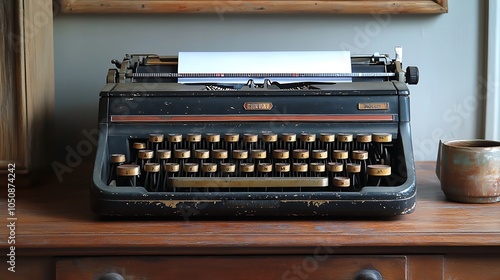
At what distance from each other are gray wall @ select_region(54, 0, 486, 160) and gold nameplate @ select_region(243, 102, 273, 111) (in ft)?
1.77

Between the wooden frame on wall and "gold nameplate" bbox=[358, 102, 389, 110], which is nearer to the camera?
"gold nameplate" bbox=[358, 102, 389, 110]

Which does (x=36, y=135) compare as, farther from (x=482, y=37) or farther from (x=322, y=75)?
(x=482, y=37)

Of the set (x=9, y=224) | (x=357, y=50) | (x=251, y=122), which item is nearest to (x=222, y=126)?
(x=251, y=122)

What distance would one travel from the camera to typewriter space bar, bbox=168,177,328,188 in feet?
4.48

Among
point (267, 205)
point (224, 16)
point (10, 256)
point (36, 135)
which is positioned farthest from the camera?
point (224, 16)

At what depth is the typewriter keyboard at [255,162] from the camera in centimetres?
137

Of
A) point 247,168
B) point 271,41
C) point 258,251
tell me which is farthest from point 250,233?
point 271,41

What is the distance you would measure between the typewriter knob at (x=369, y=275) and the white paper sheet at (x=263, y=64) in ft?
1.80

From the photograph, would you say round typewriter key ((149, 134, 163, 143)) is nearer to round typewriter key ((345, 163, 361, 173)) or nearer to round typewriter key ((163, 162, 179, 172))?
round typewriter key ((163, 162, 179, 172))

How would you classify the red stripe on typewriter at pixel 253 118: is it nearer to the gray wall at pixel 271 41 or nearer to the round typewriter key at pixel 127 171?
the round typewriter key at pixel 127 171

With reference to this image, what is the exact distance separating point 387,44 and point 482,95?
340 mm

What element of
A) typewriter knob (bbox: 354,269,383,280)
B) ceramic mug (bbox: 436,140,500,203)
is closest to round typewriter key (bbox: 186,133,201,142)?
typewriter knob (bbox: 354,269,383,280)

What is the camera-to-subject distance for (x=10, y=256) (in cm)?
123

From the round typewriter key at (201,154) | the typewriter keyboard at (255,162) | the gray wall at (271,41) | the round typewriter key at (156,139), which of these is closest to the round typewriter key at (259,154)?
the typewriter keyboard at (255,162)
